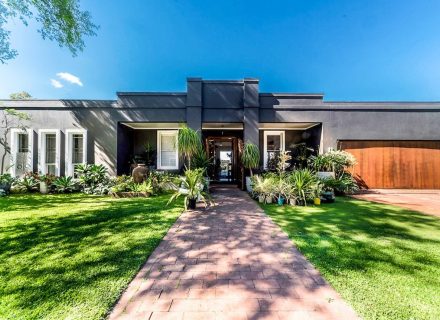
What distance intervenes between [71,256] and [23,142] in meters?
9.03

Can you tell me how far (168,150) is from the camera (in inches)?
376

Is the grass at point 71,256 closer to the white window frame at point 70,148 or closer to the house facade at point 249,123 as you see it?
the white window frame at point 70,148

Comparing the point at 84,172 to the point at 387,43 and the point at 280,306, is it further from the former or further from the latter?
the point at 387,43

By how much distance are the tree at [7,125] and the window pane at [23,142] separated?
342 millimetres

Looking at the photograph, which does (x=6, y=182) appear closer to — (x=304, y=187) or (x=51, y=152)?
(x=51, y=152)

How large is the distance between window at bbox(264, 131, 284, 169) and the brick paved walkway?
21.8 feet

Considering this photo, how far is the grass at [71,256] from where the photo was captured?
160 cm

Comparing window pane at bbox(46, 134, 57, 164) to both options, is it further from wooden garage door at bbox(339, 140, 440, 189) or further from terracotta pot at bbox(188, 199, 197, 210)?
wooden garage door at bbox(339, 140, 440, 189)

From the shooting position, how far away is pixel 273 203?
5.70m

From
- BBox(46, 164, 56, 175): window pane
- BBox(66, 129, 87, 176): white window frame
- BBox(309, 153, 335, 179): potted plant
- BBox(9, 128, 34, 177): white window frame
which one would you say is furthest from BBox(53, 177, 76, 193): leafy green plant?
BBox(309, 153, 335, 179): potted plant

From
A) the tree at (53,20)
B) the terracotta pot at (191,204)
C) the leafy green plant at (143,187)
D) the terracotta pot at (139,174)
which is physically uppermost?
the tree at (53,20)

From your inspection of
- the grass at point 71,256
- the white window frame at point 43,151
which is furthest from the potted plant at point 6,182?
the grass at point 71,256

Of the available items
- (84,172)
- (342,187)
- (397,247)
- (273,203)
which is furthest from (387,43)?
(84,172)

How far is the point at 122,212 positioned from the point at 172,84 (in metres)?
7.91
